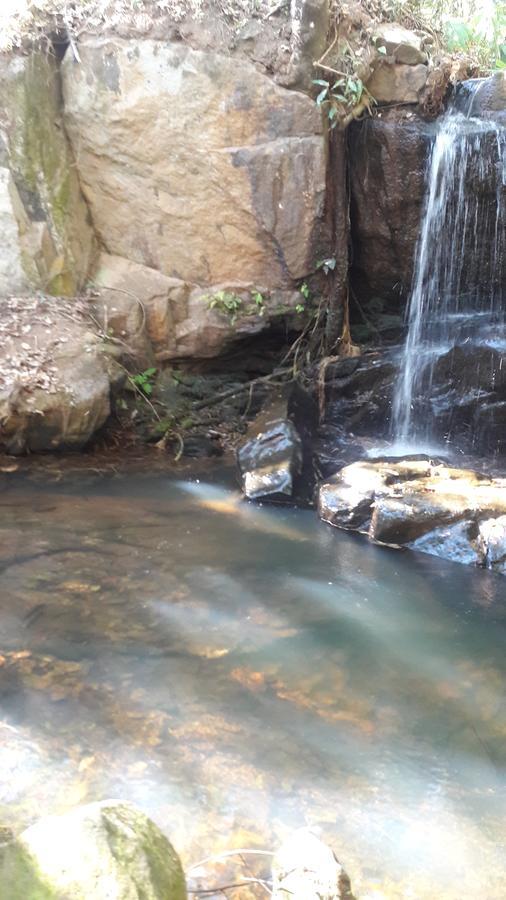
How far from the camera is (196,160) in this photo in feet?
24.5

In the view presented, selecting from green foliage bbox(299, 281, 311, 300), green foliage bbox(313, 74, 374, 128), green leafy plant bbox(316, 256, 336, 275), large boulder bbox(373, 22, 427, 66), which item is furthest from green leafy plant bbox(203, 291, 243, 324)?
large boulder bbox(373, 22, 427, 66)

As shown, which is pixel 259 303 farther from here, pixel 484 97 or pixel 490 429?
pixel 484 97

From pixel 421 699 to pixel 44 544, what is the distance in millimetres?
2626

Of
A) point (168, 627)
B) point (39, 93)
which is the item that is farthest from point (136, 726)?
point (39, 93)

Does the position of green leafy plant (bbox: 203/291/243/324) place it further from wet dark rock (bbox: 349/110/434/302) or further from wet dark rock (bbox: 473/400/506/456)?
wet dark rock (bbox: 473/400/506/456)

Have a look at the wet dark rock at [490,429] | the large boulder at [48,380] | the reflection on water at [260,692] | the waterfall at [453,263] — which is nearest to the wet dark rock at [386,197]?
the waterfall at [453,263]

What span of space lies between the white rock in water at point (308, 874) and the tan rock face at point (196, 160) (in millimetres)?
6367

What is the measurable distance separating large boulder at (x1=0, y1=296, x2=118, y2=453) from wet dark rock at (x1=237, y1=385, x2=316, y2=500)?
1466 millimetres

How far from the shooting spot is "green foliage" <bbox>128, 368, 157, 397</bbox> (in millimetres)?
7557

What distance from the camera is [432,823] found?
2.62 metres

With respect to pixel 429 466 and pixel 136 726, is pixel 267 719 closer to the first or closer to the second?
pixel 136 726

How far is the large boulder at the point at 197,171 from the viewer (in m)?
7.25

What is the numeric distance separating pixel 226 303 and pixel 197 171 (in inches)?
54.9

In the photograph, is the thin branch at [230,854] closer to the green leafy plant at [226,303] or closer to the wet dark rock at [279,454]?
the wet dark rock at [279,454]
